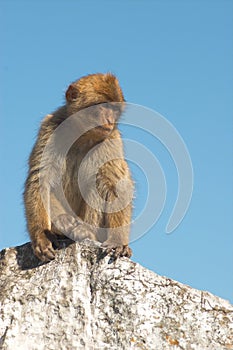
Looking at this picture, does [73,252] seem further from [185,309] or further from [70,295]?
[185,309]

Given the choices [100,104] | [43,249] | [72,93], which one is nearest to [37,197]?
[43,249]

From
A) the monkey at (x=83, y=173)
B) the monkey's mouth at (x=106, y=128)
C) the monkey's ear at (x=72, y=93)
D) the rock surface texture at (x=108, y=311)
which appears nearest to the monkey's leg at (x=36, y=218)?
the monkey at (x=83, y=173)

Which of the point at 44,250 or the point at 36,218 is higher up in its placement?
the point at 36,218

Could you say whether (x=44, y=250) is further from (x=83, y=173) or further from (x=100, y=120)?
(x=100, y=120)

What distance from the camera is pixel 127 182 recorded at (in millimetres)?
8656

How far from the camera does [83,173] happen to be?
8570 mm

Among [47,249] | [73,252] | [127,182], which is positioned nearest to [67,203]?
[127,182]

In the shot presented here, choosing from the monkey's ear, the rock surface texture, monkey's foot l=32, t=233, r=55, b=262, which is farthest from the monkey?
the rock surface texture

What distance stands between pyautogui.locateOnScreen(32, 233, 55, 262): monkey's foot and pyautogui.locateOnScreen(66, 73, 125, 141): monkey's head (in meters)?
2.00

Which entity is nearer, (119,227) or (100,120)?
(119,227)

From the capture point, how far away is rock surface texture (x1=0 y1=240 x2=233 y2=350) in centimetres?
564

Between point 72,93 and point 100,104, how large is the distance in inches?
19.5

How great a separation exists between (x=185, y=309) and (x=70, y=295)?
104cm

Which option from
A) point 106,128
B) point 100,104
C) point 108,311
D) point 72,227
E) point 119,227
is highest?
point 100,104
